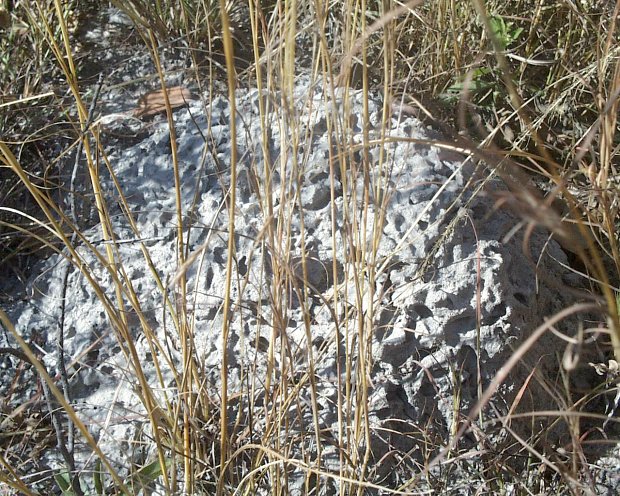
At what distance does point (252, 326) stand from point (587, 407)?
0.63 metres

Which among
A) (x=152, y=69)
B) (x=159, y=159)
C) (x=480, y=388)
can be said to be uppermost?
(x=152, y=69)

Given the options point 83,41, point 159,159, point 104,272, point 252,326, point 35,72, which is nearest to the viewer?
point 252,326

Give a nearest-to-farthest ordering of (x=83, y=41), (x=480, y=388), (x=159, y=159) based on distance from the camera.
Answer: (x=480, y=388) → (x=159, y=159) → (x=83, y=41)

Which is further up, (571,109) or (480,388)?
(571,109)

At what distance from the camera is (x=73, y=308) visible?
4.58 ft

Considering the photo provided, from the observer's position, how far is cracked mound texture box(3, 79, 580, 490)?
3.86 feet

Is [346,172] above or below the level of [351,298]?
above

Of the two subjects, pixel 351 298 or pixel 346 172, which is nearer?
pixel 351 298

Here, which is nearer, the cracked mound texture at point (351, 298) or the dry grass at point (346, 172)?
the dry grass at point (346, 172)

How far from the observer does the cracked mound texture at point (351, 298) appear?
118 centimetres

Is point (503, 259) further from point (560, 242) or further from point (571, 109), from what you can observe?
point (571, 109)

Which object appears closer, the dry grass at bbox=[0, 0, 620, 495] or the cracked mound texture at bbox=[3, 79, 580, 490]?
the dry grass at bbox=[0, 0, 620, 495]

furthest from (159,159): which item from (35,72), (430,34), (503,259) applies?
(503,259)

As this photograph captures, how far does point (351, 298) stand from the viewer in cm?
122
